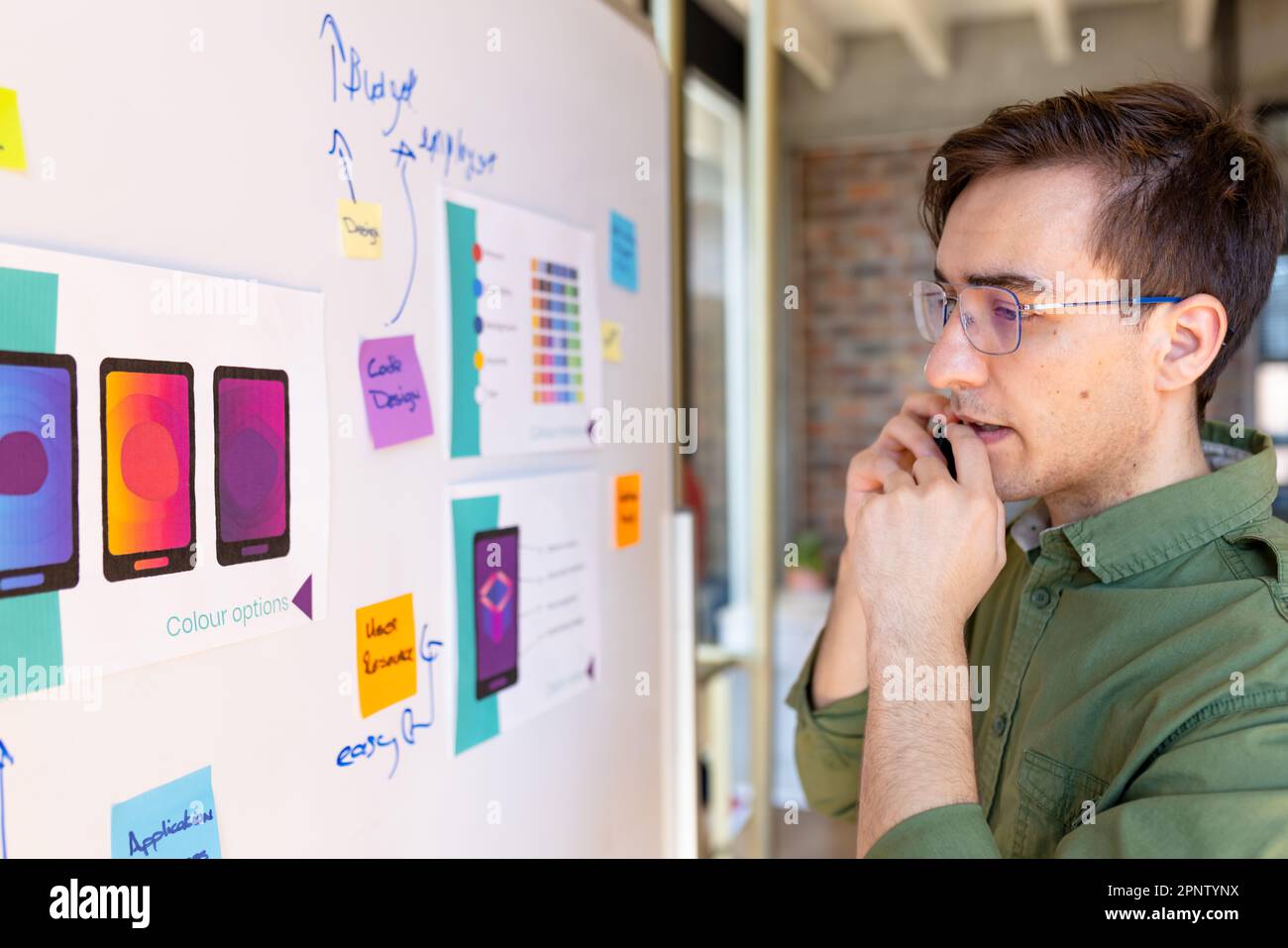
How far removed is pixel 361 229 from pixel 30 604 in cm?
51

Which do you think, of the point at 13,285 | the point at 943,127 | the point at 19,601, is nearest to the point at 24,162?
the point at 13,285

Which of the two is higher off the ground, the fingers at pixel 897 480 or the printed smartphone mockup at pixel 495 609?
the fingers at pixel 897 480

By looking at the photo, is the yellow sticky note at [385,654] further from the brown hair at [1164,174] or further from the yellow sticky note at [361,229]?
the brown hair at [1164,174]

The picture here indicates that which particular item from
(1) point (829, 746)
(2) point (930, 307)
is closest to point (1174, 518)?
(2) point (930, 307)

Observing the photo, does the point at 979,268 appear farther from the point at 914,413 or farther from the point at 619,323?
the point at 619,323

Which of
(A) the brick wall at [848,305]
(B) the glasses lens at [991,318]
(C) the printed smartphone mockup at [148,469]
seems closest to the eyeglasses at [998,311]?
(B) the glasses lens at [991,318]

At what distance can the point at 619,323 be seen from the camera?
172 centimetres

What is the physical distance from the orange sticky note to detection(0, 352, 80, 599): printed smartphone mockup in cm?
97

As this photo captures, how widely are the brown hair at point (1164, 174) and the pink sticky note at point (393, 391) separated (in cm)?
66

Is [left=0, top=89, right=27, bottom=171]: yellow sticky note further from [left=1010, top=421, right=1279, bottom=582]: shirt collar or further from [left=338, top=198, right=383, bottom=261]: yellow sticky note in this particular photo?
[left=1010, top=421, right=1279, bottom=582]: shirt collar

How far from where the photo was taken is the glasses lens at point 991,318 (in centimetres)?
118

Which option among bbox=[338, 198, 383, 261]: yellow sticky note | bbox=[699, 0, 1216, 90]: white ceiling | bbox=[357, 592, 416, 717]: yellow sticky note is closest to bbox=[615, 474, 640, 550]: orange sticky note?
bbox=[357, 592, 416, 717]: yellow sticky note

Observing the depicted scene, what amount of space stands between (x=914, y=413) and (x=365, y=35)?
76 centimetres

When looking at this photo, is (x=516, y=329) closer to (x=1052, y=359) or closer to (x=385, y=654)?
(x=385, y=654)
